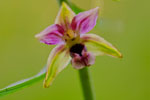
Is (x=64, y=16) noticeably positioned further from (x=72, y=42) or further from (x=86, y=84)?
(x=86, y=84)

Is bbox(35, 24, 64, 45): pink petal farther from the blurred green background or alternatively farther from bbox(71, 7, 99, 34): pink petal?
the blurred green background

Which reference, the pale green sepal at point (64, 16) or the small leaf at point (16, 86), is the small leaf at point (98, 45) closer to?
the pale green sepal at point (64, 16)

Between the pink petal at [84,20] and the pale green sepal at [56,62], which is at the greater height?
the pink petal at [84,20]

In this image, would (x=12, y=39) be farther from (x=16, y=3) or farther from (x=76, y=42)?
(x=76, y=42)

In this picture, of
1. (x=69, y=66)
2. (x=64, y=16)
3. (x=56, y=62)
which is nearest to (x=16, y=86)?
(x=56, y=62)

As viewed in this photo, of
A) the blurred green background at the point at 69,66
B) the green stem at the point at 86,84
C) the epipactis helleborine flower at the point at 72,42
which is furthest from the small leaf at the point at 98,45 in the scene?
the blurred green background at the point at 69,66

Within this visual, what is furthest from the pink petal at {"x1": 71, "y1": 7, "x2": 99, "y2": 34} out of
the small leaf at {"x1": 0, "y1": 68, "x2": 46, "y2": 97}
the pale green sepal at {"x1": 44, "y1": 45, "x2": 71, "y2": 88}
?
the small leaf at {"x1": 0, "y1": 68, "x2": 46, "y2": 97}
